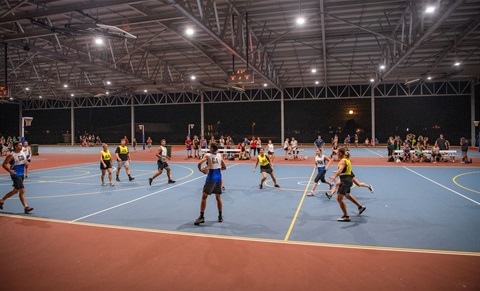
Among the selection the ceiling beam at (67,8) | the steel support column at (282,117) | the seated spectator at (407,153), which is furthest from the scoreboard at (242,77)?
the steel support column at (282,117)

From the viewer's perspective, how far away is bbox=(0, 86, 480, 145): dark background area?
36.3m

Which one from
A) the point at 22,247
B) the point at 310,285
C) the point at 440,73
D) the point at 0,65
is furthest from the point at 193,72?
the point at 310,285

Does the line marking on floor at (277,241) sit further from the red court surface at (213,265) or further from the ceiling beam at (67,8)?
the ceiling beam at (67,8)

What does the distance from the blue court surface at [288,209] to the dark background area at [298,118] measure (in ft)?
85.2

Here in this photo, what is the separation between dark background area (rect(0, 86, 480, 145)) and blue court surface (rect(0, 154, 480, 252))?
26.0 metres

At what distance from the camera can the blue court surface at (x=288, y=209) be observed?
6328 mm

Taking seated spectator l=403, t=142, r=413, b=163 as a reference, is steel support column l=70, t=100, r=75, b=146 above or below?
above

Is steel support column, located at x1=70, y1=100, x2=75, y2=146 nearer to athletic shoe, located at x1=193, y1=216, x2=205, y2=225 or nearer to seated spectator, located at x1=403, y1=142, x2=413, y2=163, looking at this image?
seated spectator, located at x1=403, y1=142, x2=413, y2=163

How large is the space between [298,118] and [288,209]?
110 feet

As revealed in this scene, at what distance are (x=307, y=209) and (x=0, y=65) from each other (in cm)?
2982

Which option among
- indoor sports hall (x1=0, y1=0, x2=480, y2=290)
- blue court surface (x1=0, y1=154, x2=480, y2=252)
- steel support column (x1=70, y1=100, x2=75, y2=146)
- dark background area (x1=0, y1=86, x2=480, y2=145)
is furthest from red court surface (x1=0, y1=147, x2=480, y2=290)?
steel support column (x1=70, y1=100, x2=75, y2=146)

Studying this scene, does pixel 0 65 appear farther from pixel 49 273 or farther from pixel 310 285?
pixel 310 285

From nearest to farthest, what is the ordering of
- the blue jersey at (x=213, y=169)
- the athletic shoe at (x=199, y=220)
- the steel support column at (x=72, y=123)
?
1. the athletic shoe at (x=199, y=220)
2. the blue jersey at (x=213, y=169)
3. the steel support column at (x=72, y=123)

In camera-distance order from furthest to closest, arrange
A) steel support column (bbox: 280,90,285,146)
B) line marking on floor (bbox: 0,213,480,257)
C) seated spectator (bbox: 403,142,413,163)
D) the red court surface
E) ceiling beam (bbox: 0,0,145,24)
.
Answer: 1. steel support column (bbox: 280,90,285,146)
2. seated spectator (bbox: 403,142,413,163)
3. ceiling beam (bbox: 0,0,145,24)
4. line marking on floor (bbox: 0,213,480,257)
5. the red court surface
